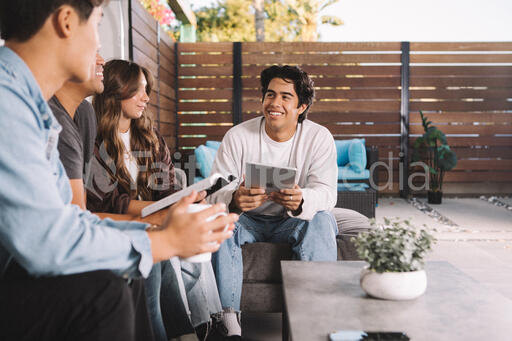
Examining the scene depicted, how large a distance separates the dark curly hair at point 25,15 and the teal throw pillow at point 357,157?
4.82 metres

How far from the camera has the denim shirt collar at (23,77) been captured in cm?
85

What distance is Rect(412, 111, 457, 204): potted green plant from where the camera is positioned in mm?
5894

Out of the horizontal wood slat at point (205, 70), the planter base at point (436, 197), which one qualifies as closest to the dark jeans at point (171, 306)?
the planter base at point (436, 197)

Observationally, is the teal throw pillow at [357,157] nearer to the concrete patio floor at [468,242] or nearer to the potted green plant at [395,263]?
the concrete patio floor at [468,242]

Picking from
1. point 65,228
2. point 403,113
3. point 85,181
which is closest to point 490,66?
point 403,113

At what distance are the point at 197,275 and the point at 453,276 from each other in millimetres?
878

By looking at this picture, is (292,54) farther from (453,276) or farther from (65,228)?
(65,228)

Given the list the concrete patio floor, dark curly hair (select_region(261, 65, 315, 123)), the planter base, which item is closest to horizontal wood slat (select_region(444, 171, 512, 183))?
the concrete patio floor

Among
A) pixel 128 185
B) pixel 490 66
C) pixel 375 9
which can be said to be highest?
pixel 375 9

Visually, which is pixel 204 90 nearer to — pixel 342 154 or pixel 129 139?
pixel 342 154

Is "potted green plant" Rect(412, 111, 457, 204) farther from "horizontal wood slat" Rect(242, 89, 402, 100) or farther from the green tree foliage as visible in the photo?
the green tree foliage

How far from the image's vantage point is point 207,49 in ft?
21.9

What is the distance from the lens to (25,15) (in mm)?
882

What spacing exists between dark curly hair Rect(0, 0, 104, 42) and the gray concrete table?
0.85 metres
